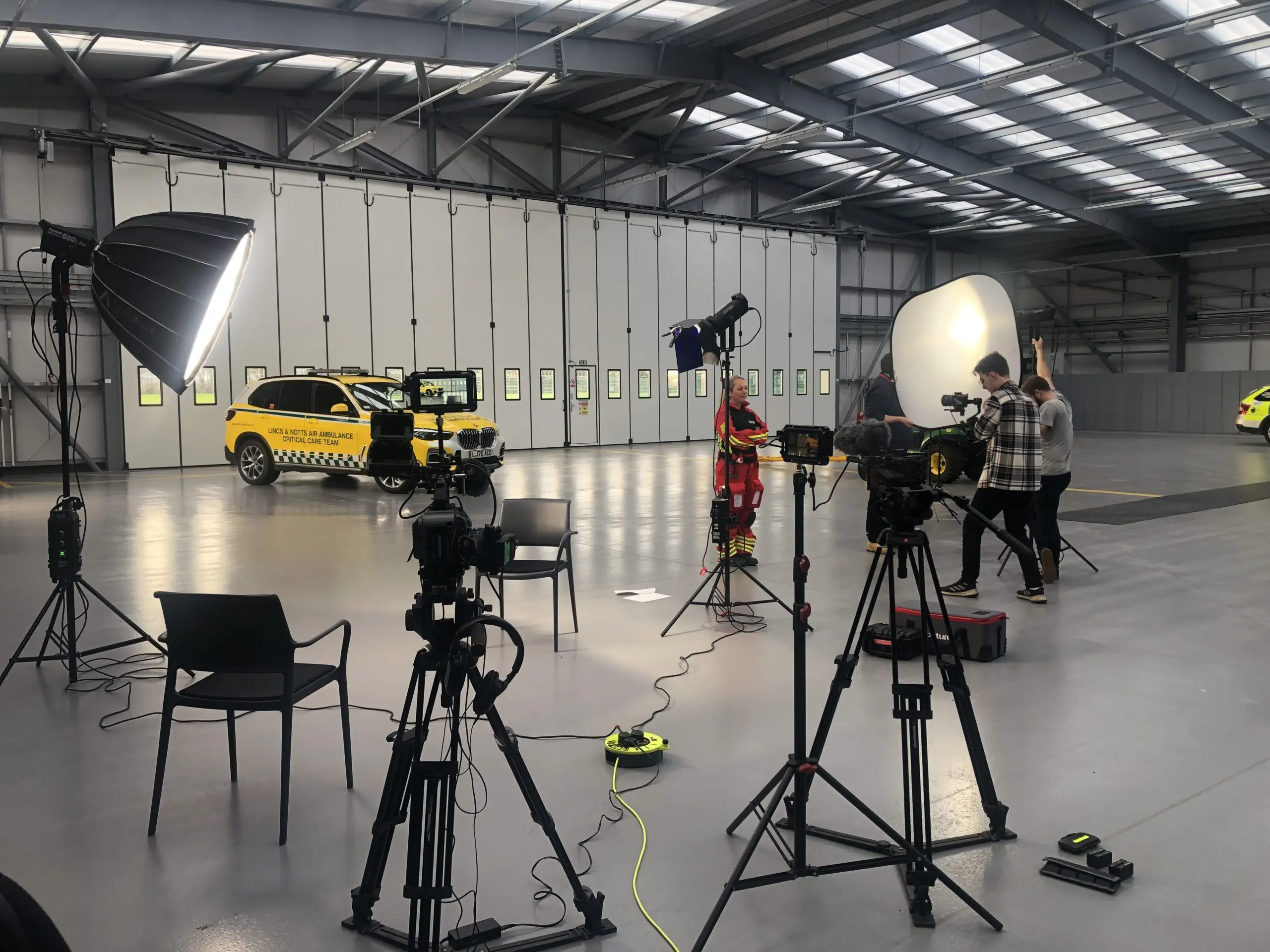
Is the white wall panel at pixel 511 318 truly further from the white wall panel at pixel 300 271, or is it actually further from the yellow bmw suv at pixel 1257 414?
the yellow bmw suv at pixel 1257 414

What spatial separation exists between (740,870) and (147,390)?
58.7 ft

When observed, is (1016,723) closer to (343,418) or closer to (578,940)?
(578,940)

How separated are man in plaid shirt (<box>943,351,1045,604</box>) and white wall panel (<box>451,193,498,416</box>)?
15.5m

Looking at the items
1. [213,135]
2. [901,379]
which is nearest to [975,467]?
[901,379]

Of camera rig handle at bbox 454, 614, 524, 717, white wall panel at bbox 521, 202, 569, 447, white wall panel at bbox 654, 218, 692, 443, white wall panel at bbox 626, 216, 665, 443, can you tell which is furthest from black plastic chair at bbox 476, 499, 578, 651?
white wall panel at bbox 654, 218, 692, 443

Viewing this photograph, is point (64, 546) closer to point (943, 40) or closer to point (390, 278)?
point (943, 40)

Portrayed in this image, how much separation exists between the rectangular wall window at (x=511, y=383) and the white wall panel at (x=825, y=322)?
9589 mm

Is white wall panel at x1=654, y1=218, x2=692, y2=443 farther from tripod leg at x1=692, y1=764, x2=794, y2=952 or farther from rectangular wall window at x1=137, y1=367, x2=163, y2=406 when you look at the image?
tripod leg at x1=692, y1=764, x2=794, y2=952

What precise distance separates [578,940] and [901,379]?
7948 mm

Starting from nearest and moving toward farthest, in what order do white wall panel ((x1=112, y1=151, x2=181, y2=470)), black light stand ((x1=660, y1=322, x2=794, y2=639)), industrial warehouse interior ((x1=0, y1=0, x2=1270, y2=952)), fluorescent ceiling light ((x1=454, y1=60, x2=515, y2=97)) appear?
1. industrial warehouse interior ((x1=0, y1=0, x2=1270, y2=952))
2. black light stand ((x1=660, y1=322, x2=794, y2=639))
3. fluorescent ceiling light ((x1=454, y1=60, x2=515, y2=97))
4. white wall panel ((x1=112, y1=151, x2=181, y2=470))

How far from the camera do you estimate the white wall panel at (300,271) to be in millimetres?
18891

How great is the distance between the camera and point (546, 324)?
2255cm

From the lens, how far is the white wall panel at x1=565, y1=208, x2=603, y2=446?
22.9 metres

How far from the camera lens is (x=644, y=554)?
8.51m
